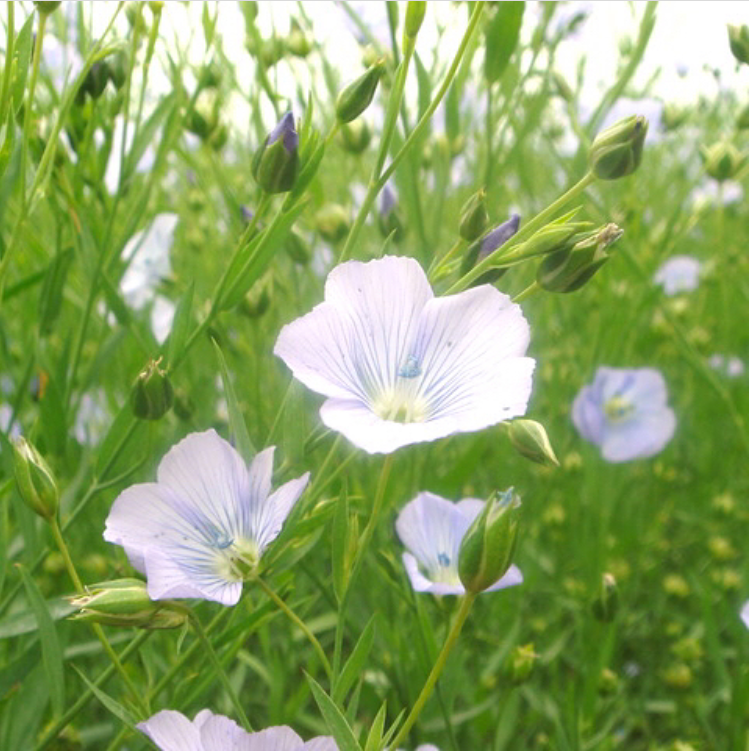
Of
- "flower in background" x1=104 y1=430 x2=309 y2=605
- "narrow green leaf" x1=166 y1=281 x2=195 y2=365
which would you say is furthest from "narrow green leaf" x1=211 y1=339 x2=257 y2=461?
"narrow green leaf" x1=166 y1=281 x2=195 y2=365

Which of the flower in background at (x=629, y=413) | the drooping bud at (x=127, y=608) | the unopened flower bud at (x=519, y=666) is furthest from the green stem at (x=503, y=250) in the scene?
the flower in background at (x=629, y=413)

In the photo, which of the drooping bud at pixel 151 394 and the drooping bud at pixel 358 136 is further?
the drooping bud at pixel 358 136

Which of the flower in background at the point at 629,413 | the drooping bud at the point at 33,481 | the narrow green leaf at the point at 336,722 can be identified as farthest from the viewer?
the flower in background at the point at 629,413

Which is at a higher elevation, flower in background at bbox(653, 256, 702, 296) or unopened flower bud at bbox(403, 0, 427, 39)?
unopened flower bud at bbox(403, 0, 427, 39)

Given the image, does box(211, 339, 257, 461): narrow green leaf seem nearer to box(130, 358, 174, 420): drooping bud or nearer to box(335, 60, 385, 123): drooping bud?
box(130, 358, 174, 420): drooping bud

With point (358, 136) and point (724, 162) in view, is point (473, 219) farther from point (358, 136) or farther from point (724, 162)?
point (724, 162)

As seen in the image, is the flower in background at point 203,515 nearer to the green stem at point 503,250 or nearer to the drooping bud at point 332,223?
the green stem at point 503,250

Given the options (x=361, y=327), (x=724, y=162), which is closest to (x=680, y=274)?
(x=724, y=162)
